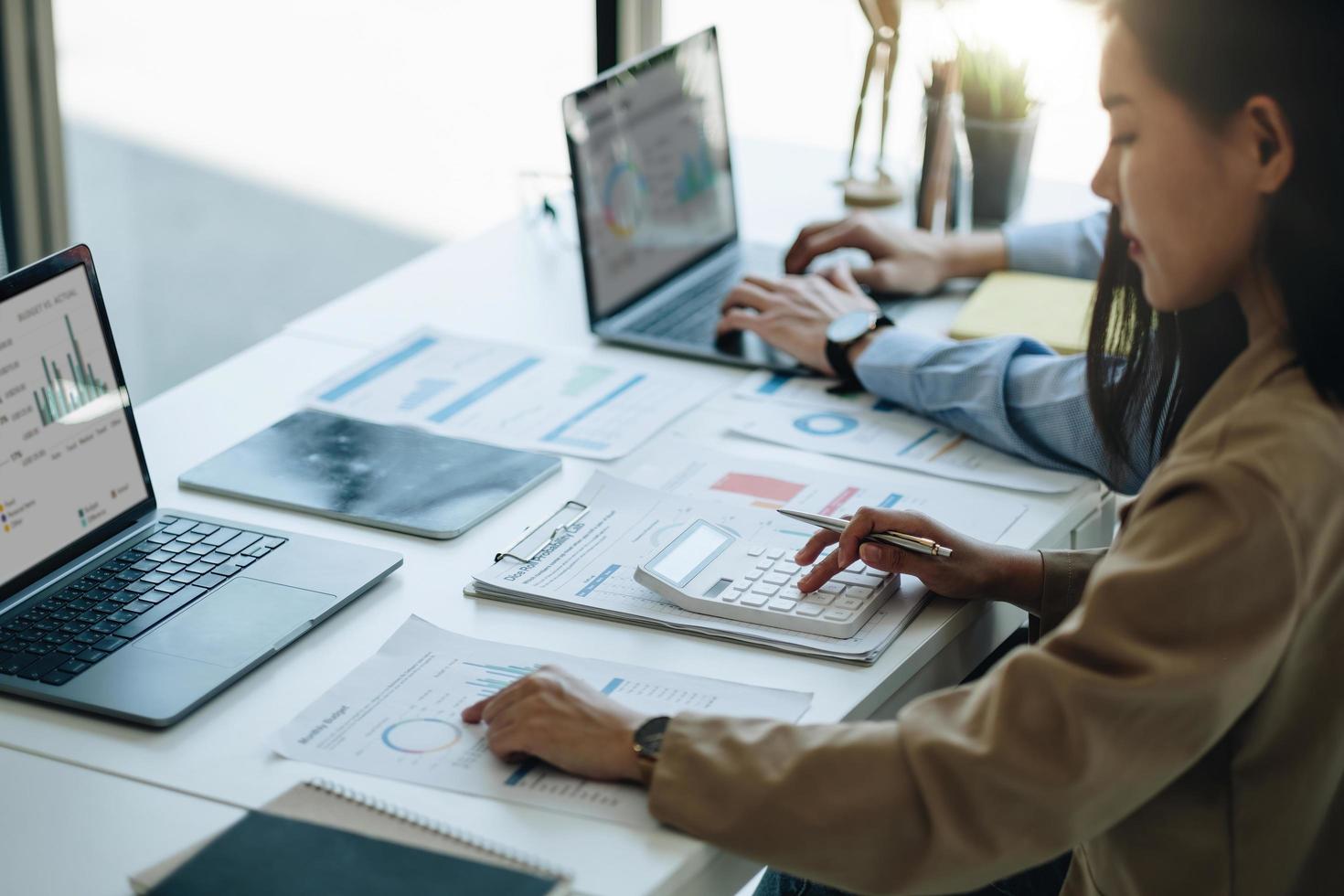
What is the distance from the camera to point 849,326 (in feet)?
5.45

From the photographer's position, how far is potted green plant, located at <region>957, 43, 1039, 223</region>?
2043 mm

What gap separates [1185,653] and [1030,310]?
101 centimetres

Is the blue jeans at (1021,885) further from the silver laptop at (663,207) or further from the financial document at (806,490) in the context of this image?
the silver laptop at (663,207)

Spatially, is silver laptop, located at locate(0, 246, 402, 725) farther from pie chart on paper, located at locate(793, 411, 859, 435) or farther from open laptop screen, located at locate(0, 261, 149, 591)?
pie chart on paper, located at locate(793, 411, 859, 435)

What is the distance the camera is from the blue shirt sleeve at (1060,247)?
6.24ft

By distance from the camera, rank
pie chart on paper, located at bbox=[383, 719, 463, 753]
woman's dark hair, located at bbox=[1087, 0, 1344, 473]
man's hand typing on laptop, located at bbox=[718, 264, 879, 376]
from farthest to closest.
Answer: man's hand typing on laptop, located at bbox=[718, 264, 879, 376]
pie chart on paper, located at bbox=[383, 719, 463, 753]
woman's dark hair, located at bbox=[1087, 0, 1344, 473]

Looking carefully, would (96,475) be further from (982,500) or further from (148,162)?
(148,162)

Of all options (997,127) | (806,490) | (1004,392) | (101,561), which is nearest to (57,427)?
(101,561)

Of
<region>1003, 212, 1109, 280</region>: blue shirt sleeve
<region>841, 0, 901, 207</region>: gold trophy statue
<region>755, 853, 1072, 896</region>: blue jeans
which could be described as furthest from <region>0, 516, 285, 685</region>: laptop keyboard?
<region>841, 0, 901, 207</region>: gold trophy statue

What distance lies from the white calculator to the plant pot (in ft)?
3.35

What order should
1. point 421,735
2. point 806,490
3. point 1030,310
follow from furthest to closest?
point 1030,310, point 806,490, point 421,735

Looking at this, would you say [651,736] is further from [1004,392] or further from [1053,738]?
[1004,392]

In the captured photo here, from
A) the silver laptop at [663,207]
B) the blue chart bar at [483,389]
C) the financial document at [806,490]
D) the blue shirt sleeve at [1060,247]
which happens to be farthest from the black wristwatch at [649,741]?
the blue shirt sleeve at [1060,247]

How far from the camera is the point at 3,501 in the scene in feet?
3.75
